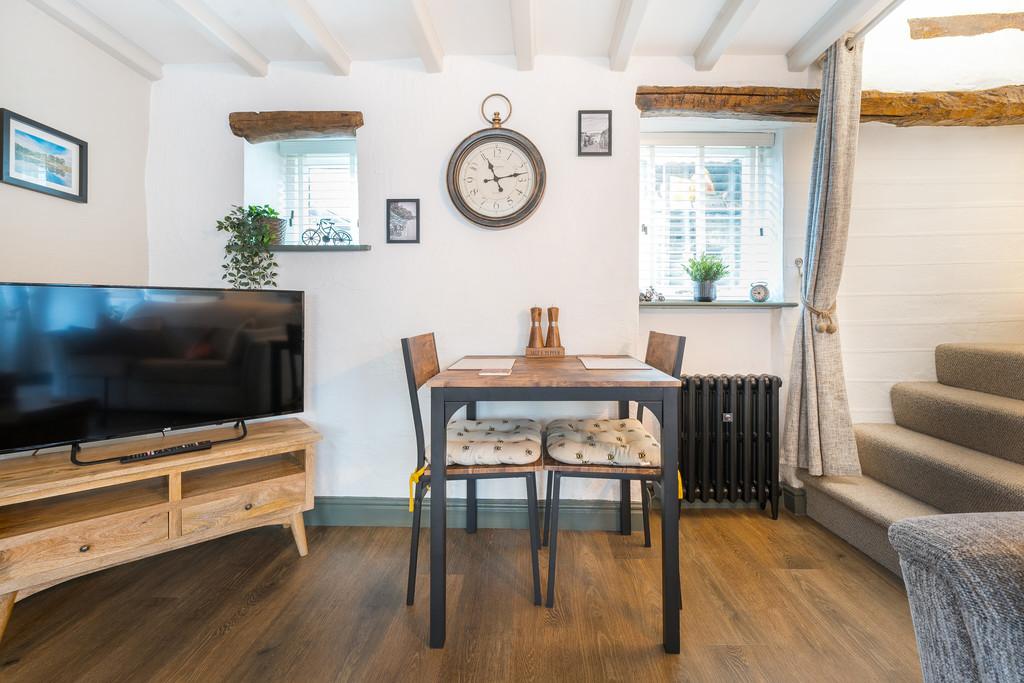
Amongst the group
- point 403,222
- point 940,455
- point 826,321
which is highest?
point 403,222

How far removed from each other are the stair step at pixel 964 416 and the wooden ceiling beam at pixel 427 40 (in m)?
2.92

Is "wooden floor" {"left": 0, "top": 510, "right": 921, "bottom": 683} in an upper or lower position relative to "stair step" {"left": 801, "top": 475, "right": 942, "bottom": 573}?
lower

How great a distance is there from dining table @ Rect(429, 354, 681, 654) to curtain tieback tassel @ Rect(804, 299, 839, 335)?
4.06 feet

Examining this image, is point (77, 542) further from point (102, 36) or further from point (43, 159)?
point (102, 36)

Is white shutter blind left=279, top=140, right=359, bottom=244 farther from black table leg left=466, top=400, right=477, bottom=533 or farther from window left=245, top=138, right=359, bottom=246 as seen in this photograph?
black table leg left=466, top=400, right=477, bottom=533

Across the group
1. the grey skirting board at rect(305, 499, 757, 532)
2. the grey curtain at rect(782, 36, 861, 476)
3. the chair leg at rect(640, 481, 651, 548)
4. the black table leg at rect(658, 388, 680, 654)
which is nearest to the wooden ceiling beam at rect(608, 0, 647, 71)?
the grey curtain at rect(782, 36, 861, 476)

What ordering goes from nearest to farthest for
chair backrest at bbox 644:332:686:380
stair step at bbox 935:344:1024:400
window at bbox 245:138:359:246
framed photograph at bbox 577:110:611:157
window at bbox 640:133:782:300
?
chair backrest at bbox 644:332:686:380 → stair step at bbox 935:344:1024:400 → framed photograph at bbox 577:110:611:157 → window at bbox 245:138:359:246 → window at bbox 640:133:782:300

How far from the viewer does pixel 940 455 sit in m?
2.04

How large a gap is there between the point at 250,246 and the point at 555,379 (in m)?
1.67

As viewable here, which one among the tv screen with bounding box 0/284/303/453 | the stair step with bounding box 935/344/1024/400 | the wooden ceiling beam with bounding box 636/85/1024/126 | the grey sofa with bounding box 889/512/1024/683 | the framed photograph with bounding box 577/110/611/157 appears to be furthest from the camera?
the framed photograph with bounding box 577/110/611/157

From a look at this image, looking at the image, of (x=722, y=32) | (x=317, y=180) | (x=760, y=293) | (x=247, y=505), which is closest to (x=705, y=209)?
(x=760, y=293)

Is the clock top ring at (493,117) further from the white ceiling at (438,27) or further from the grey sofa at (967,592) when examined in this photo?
the grey sofa at (967,592)

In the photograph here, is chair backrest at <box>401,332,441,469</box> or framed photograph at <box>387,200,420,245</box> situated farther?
framed photograph at <box>387,200,420,245</box>

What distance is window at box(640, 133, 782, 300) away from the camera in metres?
2.75
